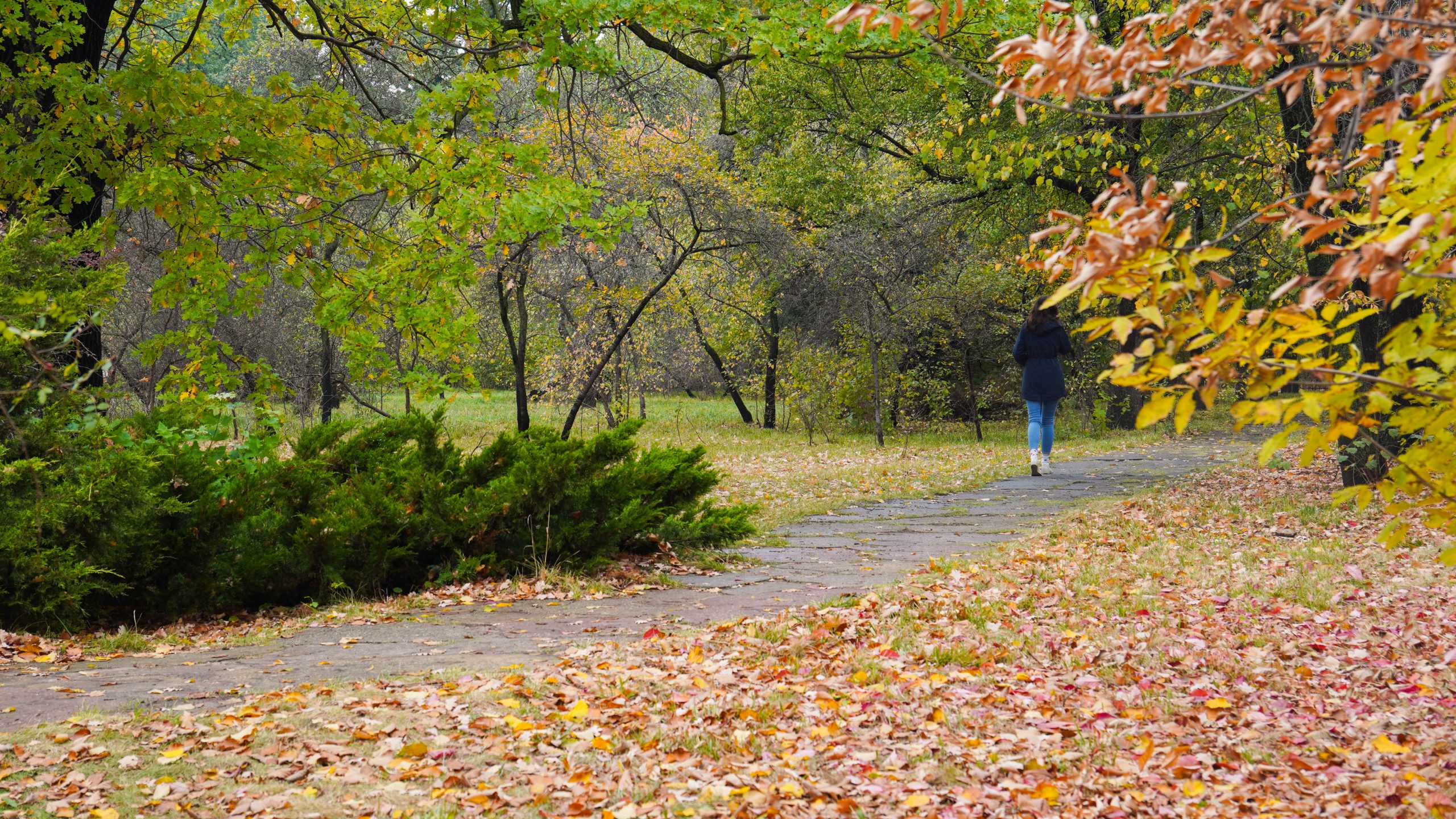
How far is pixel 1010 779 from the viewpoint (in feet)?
10.1

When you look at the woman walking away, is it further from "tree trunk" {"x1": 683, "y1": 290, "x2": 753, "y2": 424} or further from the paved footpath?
"tree trunk" {"x1": 683, "y1": 290, "x2": 753, "y2": 424}

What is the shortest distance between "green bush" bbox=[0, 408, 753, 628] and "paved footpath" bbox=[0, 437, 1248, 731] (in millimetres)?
577

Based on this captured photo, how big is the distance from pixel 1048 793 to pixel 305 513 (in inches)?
172

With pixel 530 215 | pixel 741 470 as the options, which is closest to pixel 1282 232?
pixel 530 215

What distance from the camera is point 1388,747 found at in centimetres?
309

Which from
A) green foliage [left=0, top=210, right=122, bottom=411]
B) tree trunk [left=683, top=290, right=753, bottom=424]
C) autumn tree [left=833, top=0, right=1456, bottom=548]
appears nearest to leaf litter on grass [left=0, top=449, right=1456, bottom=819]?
autumn tree [left=833, top=0, right=1456, bottom=548]

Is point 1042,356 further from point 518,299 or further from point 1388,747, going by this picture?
point 518,299

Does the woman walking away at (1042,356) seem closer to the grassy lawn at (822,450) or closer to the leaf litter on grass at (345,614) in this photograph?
the grassy lawn at (822,450)

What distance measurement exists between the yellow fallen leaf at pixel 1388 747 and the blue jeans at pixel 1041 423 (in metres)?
7.30

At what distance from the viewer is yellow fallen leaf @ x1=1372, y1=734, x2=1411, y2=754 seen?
10.1 feet

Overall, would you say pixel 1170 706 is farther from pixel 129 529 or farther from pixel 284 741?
pixel 129 529

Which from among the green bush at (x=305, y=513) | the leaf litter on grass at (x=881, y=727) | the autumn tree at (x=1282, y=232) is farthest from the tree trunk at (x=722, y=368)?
the autumn tree at (x=1282, y=232)

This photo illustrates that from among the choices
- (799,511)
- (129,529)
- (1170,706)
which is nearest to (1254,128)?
(799,511)

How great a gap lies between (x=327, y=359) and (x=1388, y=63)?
1653cm
